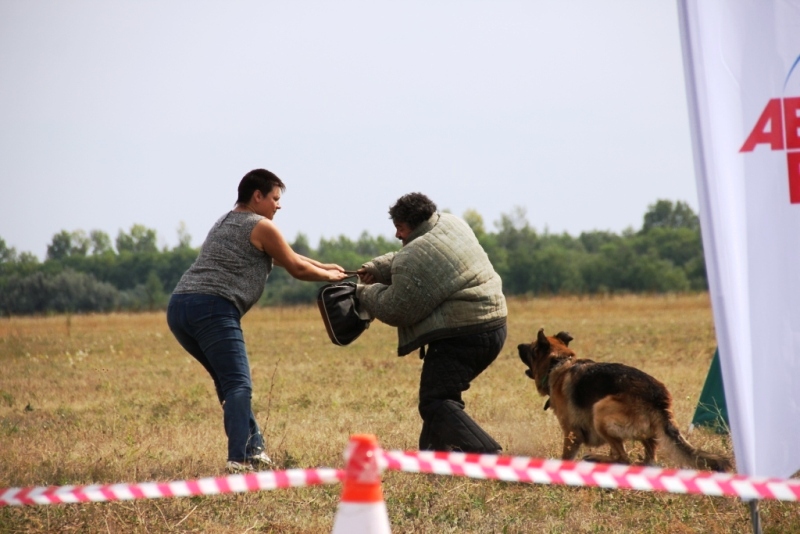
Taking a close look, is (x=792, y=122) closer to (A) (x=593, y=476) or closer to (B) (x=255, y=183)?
(A) (x=593, y=476)

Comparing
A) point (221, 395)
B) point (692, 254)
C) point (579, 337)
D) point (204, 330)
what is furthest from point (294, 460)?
point (692, 254)

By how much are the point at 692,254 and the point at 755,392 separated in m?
76.4

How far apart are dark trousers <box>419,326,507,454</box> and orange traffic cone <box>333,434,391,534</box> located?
3319mm

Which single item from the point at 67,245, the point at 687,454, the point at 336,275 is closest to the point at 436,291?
the point at 336,275

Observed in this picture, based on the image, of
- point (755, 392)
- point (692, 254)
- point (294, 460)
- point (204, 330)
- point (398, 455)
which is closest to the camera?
point (398, 455)

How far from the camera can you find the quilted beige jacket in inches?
265

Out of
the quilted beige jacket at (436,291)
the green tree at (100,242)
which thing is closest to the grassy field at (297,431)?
the quilted beige jacket at (436,291)

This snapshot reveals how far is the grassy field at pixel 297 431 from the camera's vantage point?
5.41 meters

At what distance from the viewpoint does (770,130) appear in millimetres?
4230

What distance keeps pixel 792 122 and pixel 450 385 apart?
3405 mm

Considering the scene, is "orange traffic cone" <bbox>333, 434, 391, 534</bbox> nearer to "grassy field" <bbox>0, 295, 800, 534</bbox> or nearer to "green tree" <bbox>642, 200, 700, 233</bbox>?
"grassy field" <bbox>0, 295, 800, 534</bbox>

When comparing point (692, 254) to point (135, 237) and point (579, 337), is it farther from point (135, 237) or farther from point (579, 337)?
point (579, 337)

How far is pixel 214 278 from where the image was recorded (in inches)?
261

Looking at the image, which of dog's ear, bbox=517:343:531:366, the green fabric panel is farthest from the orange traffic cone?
the green fabric panel
